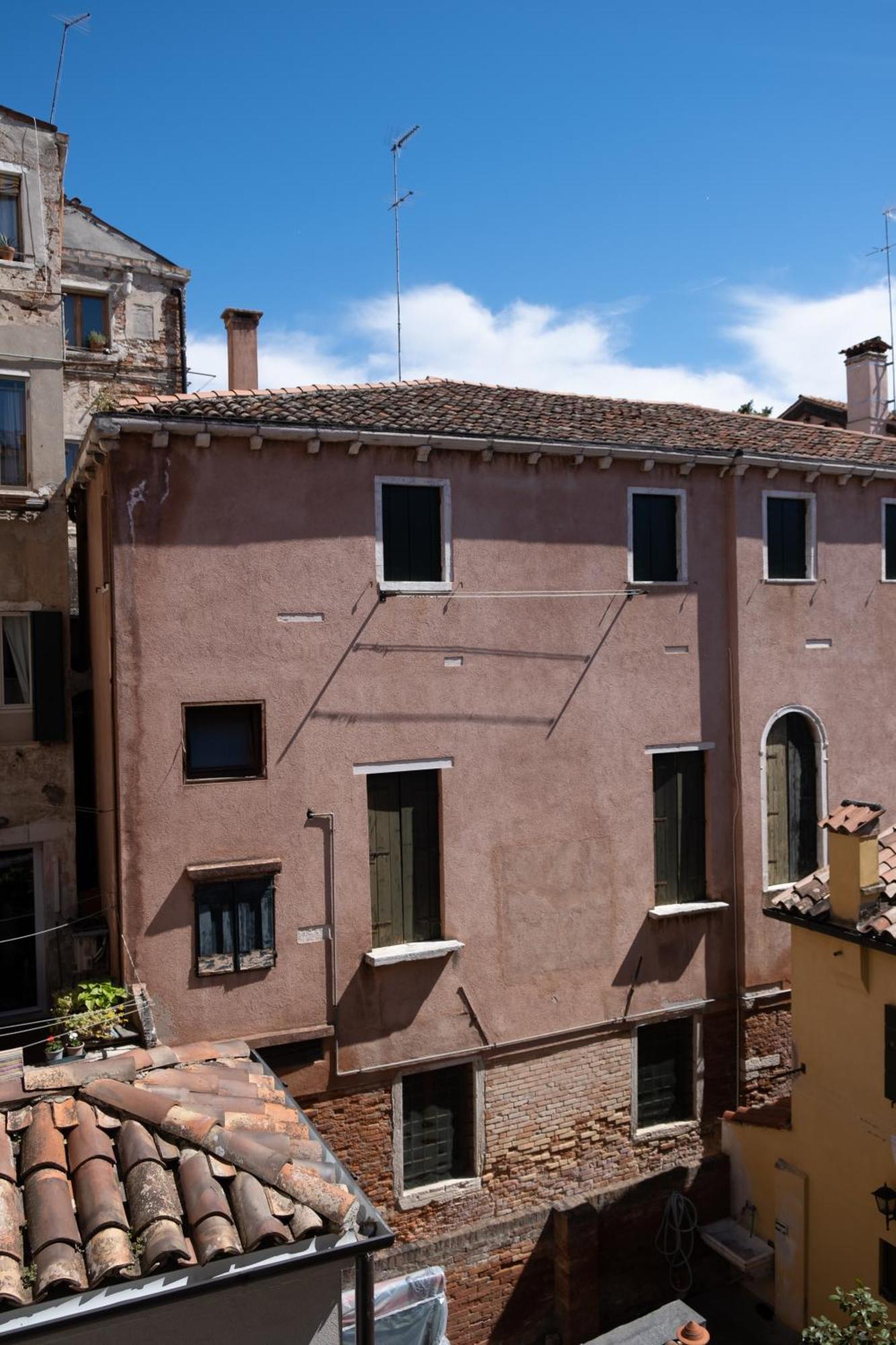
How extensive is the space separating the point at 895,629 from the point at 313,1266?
13.0 m

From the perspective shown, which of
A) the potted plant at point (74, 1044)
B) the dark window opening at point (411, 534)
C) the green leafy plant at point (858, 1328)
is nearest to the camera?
the green leafy plant at point (858, 1328)

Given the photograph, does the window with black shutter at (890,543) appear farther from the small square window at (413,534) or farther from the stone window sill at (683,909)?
the small square window at (413,534)

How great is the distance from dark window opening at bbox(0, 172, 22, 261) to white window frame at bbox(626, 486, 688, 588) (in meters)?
8.44

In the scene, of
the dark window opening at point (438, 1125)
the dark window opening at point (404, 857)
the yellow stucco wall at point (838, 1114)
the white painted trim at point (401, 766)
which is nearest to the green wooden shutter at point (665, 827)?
the yellow stucco wall at point (838, 1114)

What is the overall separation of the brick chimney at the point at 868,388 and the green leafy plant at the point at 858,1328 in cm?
1513

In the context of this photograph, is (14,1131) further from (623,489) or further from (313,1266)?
(623,489)

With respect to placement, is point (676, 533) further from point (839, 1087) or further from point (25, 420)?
point (25, 420)

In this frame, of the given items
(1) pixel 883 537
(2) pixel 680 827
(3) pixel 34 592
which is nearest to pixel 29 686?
(3) pixel 34 592

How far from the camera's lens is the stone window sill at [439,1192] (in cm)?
1248

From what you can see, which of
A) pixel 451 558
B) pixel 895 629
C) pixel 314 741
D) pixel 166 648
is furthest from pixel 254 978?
pixel 895 629

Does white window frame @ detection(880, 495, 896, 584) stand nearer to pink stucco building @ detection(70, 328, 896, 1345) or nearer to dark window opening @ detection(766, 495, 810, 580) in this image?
pink stucco building @ detection(70, 328, 896, 1345)

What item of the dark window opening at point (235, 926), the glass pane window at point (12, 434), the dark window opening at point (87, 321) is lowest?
the dark window opening at point (235, 926)

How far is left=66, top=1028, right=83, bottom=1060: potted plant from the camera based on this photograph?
10.1 m

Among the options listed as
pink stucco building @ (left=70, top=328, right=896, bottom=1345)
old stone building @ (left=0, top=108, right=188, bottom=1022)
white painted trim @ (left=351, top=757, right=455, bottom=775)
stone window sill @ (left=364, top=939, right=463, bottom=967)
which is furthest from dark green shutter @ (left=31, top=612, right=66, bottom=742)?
stone window sill @ (left=364, top=939, right=463, bottom=967)
